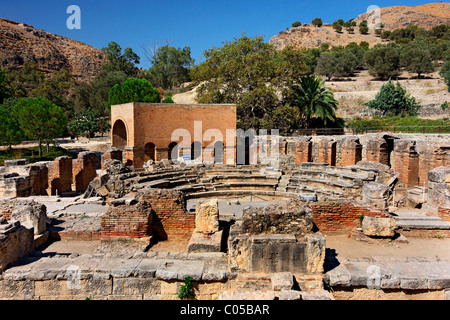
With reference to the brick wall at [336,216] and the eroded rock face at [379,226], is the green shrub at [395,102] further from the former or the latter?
the eroded rock face at [379,226]

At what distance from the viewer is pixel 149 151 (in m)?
24.9

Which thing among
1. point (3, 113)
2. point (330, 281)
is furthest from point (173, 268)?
point (3, 113)

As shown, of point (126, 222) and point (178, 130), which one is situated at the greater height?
point (178, 130)

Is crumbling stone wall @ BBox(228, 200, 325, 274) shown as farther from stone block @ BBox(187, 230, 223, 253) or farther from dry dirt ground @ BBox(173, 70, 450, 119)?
dry dirt ground @ BBox(173, 70, 450, 119)

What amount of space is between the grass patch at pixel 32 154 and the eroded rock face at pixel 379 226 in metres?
30.5

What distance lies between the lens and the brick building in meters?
24.1

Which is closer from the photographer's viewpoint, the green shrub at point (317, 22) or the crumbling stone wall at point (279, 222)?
the crumbling stone wall at point (279, 222)

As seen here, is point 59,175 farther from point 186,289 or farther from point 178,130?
point 186,289

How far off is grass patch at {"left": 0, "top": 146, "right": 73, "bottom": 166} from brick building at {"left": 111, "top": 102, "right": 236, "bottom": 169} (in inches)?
479

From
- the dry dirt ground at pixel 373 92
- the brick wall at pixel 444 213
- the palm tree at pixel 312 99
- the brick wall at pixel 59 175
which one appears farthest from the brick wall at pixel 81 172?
the dry dirt ground at pixel 373 92

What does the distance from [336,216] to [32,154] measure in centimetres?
3389

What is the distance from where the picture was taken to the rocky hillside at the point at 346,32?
8425 centimetres

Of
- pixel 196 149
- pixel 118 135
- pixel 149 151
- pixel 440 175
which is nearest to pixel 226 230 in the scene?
pixel 440 175

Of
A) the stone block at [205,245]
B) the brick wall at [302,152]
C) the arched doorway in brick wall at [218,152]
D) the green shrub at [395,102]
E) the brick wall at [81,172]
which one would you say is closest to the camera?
the stone block at [205,245]
